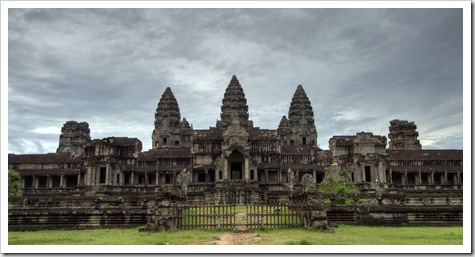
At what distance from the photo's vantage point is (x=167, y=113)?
291 ft

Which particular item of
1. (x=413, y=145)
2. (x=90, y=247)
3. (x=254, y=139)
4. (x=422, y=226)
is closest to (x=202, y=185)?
(x=254, y=139)

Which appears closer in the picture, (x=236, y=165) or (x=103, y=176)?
(x=236, y=165)

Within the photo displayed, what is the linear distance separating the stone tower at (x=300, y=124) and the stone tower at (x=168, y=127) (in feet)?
68.6

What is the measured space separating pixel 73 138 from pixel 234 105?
41.4m

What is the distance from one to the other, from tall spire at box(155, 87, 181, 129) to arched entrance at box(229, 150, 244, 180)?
34.5 meters

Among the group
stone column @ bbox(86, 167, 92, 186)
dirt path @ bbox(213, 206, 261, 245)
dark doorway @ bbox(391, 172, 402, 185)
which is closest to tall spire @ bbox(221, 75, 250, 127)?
dark doorway @ bbox(391, 172, 402, 185)

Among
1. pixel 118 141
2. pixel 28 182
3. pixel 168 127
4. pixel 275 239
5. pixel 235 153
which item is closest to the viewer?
pixel 275 239

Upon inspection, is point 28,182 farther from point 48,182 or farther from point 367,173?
point 367,173

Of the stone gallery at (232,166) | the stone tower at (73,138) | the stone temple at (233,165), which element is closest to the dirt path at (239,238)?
the stone gallery at (232,166)

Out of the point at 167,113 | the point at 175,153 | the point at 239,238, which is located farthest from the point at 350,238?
the point at 167,113

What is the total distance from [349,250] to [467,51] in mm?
8797

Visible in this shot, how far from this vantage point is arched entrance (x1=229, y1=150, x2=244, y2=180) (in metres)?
53.8

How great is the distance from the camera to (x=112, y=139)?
58.8 m

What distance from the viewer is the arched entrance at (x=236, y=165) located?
5381 centimetres
